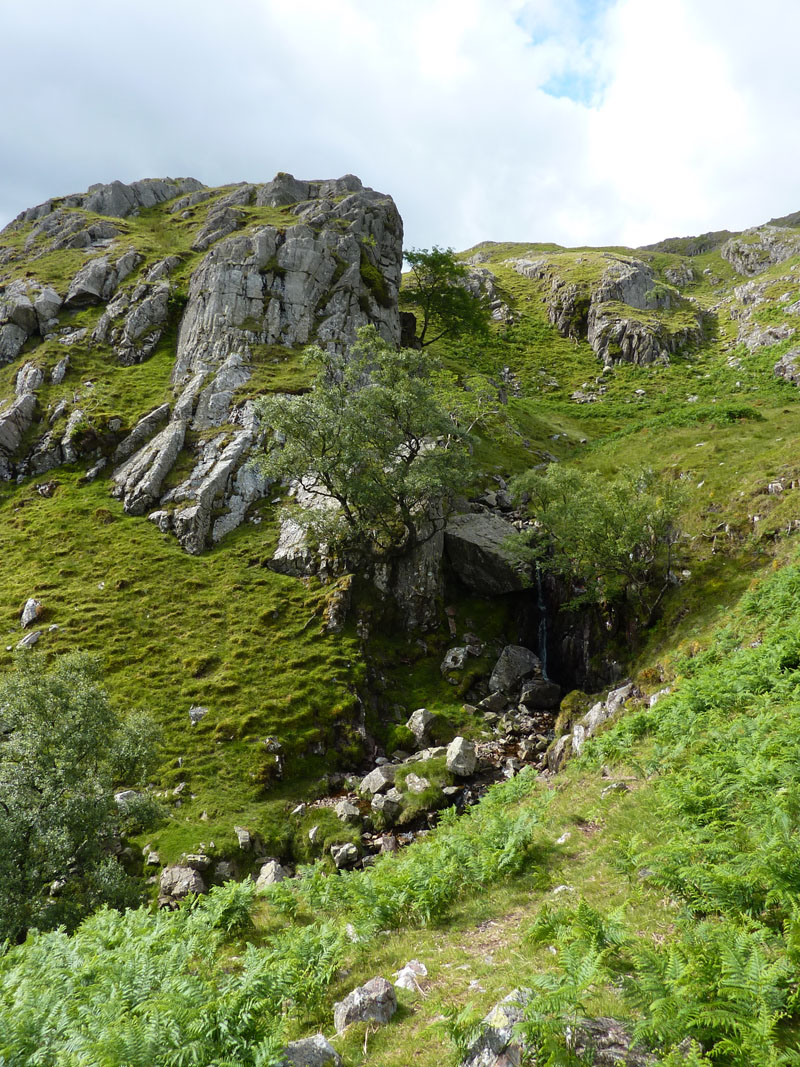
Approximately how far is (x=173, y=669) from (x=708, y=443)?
46.3 metres

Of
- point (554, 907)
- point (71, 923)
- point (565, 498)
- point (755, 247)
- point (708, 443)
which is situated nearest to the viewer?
point (554, 907)

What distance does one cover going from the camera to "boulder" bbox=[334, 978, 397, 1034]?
23.9 ft

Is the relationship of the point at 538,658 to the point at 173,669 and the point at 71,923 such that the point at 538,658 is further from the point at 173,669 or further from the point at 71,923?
the point at 71,923

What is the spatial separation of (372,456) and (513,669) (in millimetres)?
18213

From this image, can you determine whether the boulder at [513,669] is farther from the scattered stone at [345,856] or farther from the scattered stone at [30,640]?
the scattered stone at [30,640]

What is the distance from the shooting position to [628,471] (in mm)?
33656

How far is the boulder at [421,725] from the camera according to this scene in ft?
94.9

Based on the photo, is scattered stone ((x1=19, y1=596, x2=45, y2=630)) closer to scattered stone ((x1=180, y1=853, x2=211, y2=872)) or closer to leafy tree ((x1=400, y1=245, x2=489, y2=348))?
scattered stone ((x1=180, y1=853, x2=211, y2=872))

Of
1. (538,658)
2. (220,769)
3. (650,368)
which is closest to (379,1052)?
(220,769)

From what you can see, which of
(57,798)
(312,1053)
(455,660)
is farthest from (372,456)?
(312,1053)

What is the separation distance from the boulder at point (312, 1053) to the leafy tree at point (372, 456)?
29622 millimetres

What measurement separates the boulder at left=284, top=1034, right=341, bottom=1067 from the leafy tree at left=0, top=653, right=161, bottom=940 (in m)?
13.9

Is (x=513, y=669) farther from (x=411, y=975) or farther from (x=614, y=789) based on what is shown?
(x=411, y=975)

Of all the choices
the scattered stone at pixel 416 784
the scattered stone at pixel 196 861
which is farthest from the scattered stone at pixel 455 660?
the scattered stone at pixel 196 861
